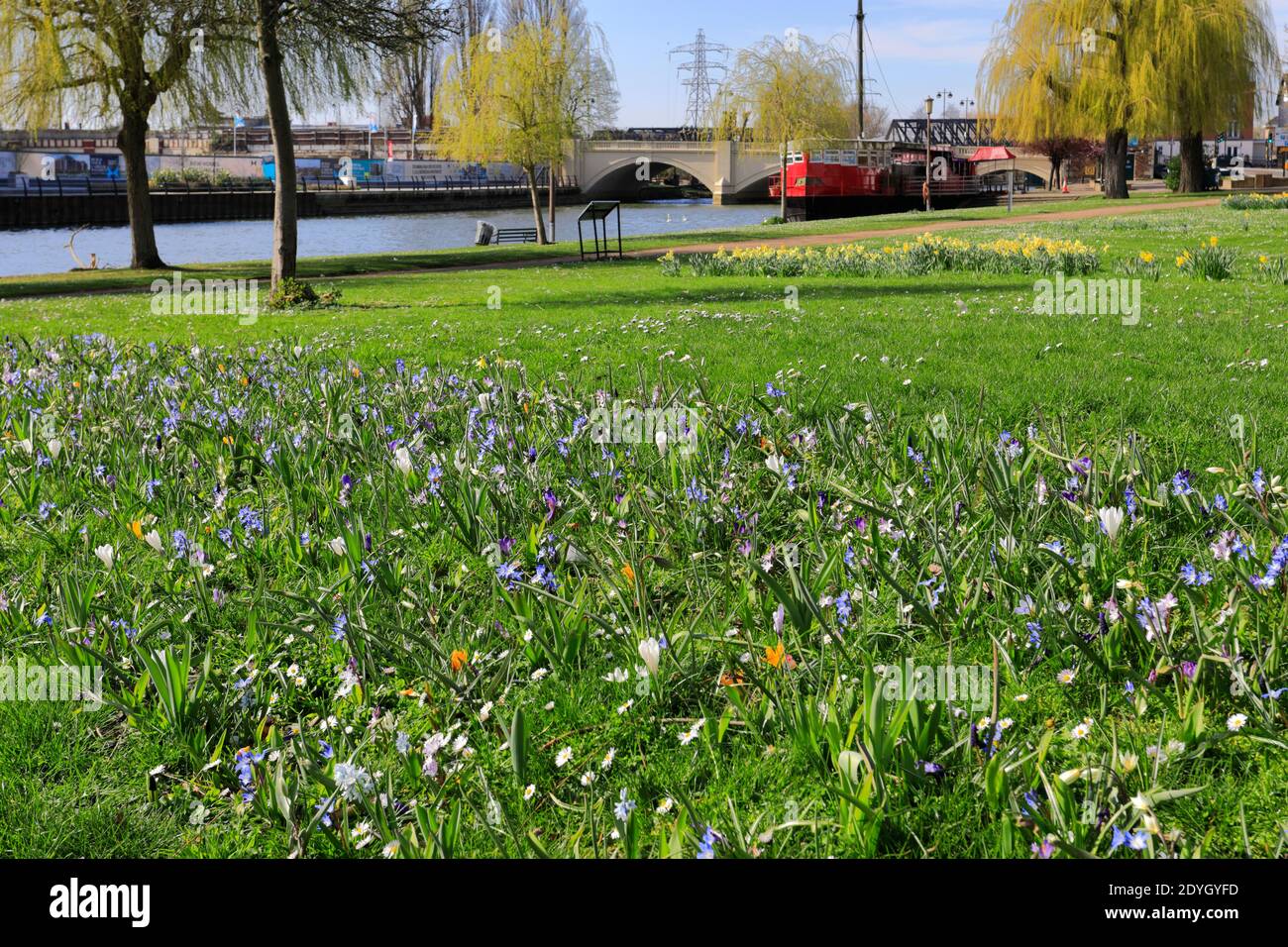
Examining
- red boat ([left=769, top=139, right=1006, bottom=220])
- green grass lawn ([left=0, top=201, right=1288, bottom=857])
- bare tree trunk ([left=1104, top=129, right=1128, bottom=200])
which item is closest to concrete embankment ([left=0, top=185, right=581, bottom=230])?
red boat ([left=769, top=139, right=1006, bottom=220])

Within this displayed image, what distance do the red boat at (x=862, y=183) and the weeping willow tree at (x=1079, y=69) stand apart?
22.9 feet

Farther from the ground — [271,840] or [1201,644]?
[1201,644]

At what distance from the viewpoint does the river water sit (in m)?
33.7

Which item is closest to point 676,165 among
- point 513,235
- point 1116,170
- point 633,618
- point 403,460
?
point 513,235

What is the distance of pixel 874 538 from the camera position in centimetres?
336

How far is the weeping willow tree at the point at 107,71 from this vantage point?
67.6ft

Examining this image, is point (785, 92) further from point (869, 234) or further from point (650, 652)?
point (650, 652)

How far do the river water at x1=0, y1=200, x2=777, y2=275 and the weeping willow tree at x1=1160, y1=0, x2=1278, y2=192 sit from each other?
15021 mm

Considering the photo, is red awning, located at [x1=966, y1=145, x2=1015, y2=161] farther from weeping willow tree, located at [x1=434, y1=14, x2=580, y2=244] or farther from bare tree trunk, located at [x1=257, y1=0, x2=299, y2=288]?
bare tree trunk, located at [x1=257, y1=0, x2=299, y2=288]

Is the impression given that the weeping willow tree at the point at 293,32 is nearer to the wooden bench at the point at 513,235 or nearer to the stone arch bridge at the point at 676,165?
the wooden bench at the point at 513,235

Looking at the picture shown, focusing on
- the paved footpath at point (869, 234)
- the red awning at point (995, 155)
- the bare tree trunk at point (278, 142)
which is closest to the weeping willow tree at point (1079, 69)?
the paved footpath at point (869, 234)
